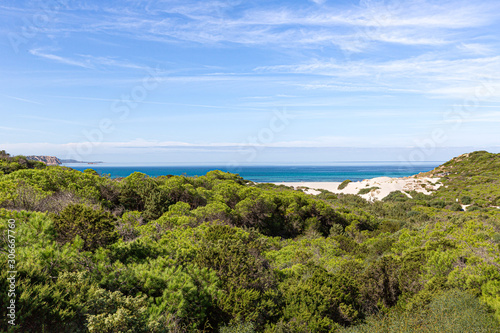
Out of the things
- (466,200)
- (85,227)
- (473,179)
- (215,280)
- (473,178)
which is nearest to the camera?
(85,227)

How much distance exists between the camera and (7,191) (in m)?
12.2

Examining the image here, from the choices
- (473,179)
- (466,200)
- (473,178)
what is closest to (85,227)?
(466,200)

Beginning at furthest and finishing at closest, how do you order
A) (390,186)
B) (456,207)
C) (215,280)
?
(390,186) → (456,207) → (215,280)

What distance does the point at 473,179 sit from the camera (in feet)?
174

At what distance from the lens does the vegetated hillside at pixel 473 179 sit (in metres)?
40.1

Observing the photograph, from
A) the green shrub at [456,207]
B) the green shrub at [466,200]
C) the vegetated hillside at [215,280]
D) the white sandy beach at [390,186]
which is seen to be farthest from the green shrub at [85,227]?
the white sandy beach at [390,186]

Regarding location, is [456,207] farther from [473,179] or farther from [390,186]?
[473,179]

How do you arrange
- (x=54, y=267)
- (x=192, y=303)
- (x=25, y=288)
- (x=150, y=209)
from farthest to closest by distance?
(x=150, y=209) → (x=192, y=303) → (x=54, y=267) → (x=25, y=288)

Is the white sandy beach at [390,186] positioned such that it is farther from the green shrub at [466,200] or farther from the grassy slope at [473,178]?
the green shrub at [466,200]

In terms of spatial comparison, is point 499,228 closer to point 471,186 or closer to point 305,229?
point 305,229

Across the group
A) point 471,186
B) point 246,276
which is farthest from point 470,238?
point 471,186

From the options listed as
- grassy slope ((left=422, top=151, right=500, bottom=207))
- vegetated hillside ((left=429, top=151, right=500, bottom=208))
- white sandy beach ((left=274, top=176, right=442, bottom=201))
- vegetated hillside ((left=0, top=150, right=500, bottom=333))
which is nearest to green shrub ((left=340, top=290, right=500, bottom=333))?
vegetated hillside ((left=0, top=150, right=500, bottom=333))

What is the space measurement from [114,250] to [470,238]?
13638 millimetres

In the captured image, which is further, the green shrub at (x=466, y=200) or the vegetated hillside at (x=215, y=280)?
the green shrub at (x=466, y=200)
